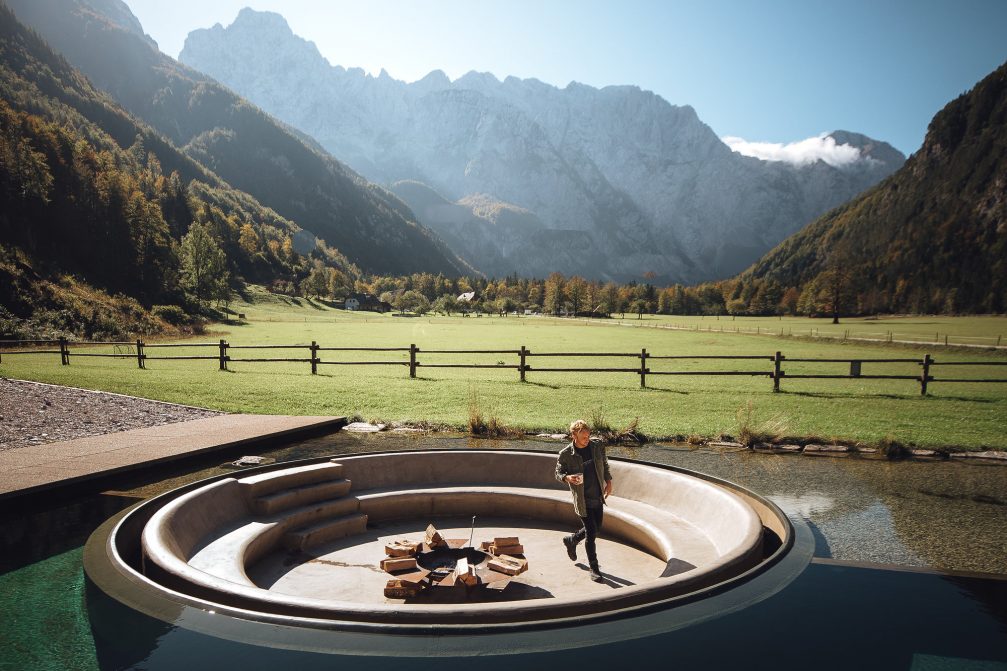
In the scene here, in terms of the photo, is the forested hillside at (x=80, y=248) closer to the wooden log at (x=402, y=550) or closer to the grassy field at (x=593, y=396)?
the grassy field at (x=593, y=396)

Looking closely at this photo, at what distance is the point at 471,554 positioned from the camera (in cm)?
784

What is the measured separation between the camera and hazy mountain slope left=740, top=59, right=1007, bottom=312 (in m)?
117

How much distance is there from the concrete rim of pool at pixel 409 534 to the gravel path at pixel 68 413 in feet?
21.8

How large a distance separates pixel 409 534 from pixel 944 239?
7448 inches

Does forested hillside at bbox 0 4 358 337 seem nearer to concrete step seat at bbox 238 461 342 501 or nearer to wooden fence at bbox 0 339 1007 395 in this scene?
wooden fence at bbox 0 339 1007 395

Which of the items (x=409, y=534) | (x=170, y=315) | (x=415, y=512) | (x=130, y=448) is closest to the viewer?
(x=409, y=534)

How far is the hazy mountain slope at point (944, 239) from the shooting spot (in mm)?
116938

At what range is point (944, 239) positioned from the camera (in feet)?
505

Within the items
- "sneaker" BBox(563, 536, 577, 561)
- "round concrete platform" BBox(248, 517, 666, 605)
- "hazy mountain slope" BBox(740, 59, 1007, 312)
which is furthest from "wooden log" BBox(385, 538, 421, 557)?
"hazy mountain slope" BBox(740, 59, 1007, 312)

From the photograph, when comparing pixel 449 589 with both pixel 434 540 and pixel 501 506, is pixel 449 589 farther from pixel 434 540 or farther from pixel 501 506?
pixel 501 506

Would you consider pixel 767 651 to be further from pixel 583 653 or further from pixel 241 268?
pixel 241 268

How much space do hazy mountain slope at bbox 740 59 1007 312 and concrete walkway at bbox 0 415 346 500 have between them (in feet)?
304

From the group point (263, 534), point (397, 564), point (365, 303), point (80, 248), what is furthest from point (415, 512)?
point (365, 303)

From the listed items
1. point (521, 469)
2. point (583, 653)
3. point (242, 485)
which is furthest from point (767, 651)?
point (242, 485)
